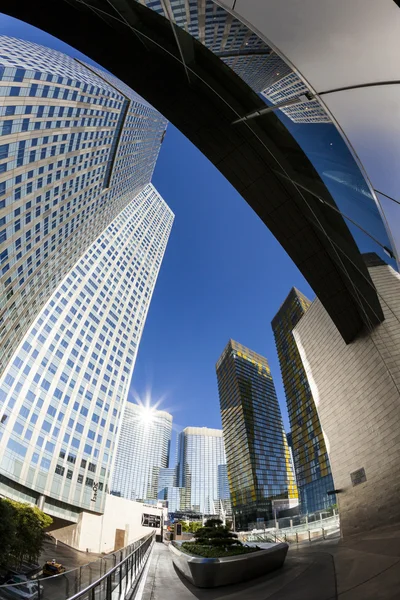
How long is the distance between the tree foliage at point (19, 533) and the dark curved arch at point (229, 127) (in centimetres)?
2465

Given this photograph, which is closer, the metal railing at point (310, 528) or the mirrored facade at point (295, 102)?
the mirrored facade at point (295, 102)

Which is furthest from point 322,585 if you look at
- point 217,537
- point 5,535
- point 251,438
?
point 251,438

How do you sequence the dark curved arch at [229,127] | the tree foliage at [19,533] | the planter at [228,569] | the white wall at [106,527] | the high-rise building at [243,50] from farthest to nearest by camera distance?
the white wall at [106,527] < the tree foliage at [19,533] < the planter at [228,569] < the dark curved arch at [229,127] < the high-rise building at [243,50]

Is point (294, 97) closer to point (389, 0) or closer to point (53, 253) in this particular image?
point (389, 0)

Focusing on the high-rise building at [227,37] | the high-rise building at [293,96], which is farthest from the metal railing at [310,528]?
the high-rise building at [227,37]

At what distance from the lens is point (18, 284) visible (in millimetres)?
49875

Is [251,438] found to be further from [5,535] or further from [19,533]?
[5,535]

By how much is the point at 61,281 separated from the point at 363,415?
72.7m

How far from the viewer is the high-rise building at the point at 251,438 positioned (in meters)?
123

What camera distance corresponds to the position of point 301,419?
94500 mm

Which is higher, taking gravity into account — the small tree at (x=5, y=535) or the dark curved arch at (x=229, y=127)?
the dark curved arch at (x=229, y=127)

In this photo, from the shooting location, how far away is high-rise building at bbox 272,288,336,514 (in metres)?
81.2

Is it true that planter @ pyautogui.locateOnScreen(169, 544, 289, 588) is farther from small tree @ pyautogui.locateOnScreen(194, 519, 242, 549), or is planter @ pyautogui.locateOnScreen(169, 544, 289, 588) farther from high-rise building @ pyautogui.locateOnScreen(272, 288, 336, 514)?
high-rise building @ pyautogui.locateOnScreen(272, 288, 336, 514)

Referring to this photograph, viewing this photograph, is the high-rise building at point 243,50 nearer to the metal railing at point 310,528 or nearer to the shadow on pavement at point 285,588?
the shadow on pavement at point 285,588
